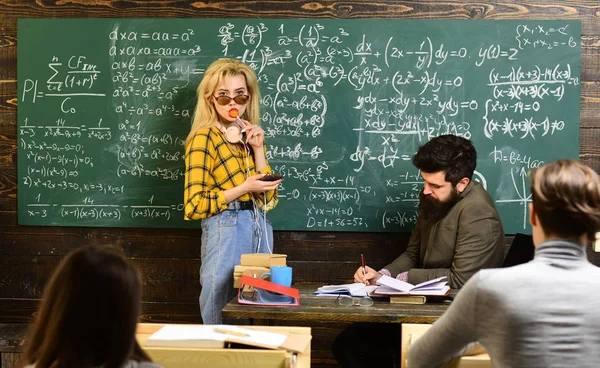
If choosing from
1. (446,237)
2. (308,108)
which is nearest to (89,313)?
(446,237)

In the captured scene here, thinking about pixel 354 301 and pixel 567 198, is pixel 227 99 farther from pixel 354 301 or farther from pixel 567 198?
pixel 567 198

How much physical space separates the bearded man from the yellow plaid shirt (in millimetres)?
737

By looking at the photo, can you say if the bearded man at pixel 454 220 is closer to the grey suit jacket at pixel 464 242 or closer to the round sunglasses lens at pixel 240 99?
the grey suit jacket at pixel 464 242

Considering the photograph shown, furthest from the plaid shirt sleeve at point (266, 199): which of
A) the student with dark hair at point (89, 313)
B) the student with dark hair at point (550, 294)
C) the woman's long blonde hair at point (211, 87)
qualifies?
the student with dark hair at point (89, 313)

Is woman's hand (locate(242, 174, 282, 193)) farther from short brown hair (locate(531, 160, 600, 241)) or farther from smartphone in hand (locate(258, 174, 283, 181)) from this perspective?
short brown hair (locate(531, 160, 600, 241))

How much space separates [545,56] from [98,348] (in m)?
3.33

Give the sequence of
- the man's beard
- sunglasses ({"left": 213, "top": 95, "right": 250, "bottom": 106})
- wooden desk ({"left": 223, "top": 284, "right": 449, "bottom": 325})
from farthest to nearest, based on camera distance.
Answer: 1. sunglasses ({"left": 213, "top": 95, "right": 250, "bottom": 106})
2. the man's beard
3. wooden desk ({"left": 223, "top": 284, "right": 449, "bottom": 325})

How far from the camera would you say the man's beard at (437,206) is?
3262mm

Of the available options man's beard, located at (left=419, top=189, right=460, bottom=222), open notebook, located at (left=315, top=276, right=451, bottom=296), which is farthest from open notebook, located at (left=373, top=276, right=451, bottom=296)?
man's beard, located at (left=419, top=189, right=460, bottom=222)

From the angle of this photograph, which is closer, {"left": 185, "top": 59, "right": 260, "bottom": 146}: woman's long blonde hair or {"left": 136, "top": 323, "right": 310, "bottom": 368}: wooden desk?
{"left": 136, "top": 323, "right": 310, "bottom": 368}: wooden desk

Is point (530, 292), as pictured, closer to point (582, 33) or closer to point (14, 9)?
point (582, 33)

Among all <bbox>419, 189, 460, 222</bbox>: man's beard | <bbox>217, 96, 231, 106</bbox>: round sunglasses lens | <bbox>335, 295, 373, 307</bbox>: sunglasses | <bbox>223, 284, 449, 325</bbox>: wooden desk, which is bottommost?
<bbox>223, 284, 449, 325</bbox>: wooden desk

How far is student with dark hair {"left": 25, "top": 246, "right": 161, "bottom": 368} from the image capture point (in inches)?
53.0

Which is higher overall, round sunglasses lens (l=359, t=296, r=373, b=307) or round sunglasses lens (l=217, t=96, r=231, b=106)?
round sunglasses lens (l=217, t=96, r=231, b=106)
